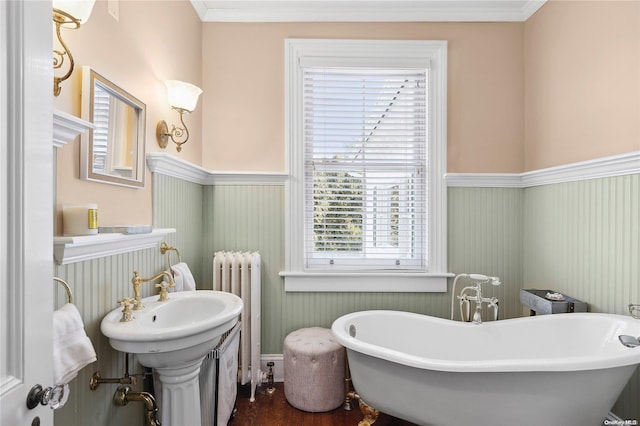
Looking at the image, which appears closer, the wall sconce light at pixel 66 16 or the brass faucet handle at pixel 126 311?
the wall sconce light at pixel 66 16

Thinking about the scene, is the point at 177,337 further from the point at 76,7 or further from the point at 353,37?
the point at 353,37

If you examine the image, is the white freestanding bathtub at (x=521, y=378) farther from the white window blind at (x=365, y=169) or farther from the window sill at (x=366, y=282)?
the white window blind at (x=365, y=169)

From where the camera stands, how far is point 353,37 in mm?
2309

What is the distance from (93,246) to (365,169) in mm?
1725

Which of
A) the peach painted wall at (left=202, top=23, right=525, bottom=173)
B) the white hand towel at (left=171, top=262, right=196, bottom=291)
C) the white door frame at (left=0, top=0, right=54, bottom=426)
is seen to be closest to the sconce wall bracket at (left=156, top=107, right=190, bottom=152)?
the peach painted wall at (left=202, top=23, right=525, bottom=173)

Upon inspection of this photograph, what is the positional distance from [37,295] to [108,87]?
96cm

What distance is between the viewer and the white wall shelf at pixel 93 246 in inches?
40.0

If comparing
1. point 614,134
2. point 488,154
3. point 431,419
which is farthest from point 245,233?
point 614,134

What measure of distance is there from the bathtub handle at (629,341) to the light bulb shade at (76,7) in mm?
2499

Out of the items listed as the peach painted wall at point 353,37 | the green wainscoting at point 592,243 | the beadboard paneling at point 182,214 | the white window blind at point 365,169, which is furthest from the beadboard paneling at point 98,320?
the green wainscoting at point 592,243

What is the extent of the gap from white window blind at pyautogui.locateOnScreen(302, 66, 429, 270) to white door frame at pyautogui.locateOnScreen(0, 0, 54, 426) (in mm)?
1748

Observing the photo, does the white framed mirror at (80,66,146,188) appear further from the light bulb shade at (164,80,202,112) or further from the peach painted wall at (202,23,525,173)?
the peach painted wall at (202,23,525,173)

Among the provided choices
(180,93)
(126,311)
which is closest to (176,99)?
(180,93)

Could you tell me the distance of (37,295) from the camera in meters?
0.66
